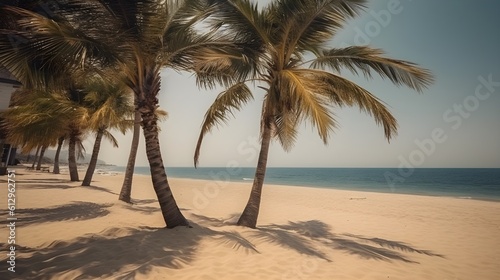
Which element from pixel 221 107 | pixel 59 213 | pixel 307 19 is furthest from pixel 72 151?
pixel 307 19

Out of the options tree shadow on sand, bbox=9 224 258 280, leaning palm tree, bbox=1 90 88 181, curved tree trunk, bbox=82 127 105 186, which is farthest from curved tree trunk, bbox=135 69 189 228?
curved tree trunk, bbox=82 127 105 186

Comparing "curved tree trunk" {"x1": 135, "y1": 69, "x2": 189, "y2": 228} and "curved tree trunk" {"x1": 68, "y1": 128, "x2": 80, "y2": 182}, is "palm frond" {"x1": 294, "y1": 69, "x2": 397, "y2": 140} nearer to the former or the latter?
"curved tree trunk" {"x1": 135, "y1": 69, "x2": 189, "y2": 228}

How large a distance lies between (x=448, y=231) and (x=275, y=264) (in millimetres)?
7564

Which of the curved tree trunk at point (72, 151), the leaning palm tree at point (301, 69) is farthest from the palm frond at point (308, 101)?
the curved tree trunk at point (72, 151)

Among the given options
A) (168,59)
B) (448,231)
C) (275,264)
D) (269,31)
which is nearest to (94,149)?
(168,59)

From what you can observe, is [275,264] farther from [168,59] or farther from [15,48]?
[15,48]

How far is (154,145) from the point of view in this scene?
5.86 m

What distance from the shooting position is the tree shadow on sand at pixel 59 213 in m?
6.60

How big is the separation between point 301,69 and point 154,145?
4.03 m

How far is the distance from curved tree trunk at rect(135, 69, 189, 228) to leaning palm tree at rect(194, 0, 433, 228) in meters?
1.44

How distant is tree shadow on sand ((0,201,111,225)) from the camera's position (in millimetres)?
6598

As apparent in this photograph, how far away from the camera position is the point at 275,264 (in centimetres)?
443

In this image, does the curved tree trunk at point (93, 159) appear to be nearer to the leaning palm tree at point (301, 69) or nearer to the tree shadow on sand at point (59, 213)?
the tree shadow on sand at point (59, 213)

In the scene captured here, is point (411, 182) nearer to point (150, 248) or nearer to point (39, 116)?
point (150, 248)
